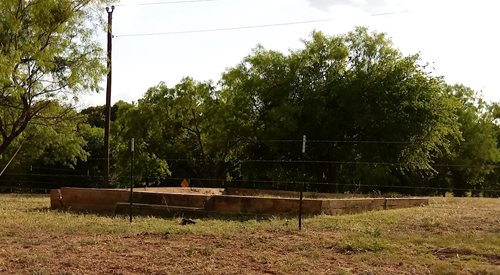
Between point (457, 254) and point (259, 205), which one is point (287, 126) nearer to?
point (259, 205)

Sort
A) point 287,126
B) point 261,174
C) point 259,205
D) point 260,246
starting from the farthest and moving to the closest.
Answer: point 261,174, point 287,126, point 259,205, point 260,246

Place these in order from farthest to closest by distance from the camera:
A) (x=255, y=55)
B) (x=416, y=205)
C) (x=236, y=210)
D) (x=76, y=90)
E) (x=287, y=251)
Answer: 1. (x=255, y=55)
2. (x=76, y=90)
3. (x=416, y=205)
4. (x=236, y=210)
5. (x=287, y=251)

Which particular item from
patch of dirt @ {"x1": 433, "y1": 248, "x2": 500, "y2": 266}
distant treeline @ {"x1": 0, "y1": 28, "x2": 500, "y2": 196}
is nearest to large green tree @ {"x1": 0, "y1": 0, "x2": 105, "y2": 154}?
distant treeline @ {"x1": 0, "y1": 28, "x2": 500, "y2": 196}

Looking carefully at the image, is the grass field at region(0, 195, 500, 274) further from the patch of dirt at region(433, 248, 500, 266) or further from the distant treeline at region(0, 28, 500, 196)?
the distant treeline at region(0, 28, 500, 196)

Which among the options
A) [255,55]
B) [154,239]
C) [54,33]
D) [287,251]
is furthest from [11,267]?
[255,55]

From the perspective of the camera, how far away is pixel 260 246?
327 inches

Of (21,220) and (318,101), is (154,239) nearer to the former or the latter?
(21,220)

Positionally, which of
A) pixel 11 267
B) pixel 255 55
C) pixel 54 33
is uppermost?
pixel 255 55

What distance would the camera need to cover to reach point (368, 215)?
12164mm


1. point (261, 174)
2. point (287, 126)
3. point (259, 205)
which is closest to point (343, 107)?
point (287, 126)

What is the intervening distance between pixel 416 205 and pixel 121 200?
8.52 m

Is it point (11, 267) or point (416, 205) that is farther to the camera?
point (416, 205)

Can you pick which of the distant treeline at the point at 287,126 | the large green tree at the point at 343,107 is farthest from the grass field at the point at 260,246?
the large green tree at the point at 343,107

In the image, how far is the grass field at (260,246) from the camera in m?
6.89
